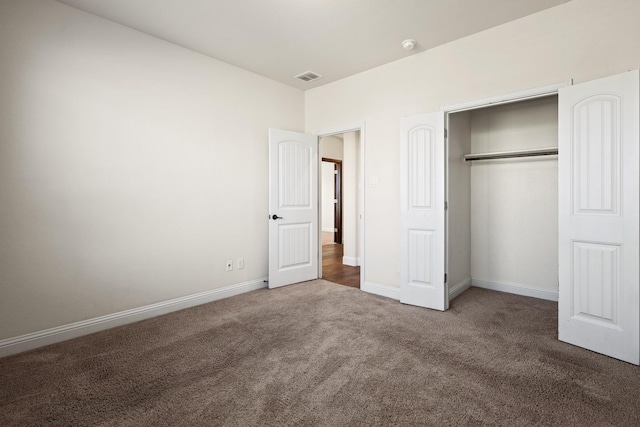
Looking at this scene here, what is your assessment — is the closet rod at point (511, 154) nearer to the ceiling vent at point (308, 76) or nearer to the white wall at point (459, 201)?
the white wall at point (459, 201)

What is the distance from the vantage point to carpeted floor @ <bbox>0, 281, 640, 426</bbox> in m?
1.63

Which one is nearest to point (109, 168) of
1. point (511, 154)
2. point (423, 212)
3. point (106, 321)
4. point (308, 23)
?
point (106, 321)

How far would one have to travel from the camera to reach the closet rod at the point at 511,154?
10.8 feet

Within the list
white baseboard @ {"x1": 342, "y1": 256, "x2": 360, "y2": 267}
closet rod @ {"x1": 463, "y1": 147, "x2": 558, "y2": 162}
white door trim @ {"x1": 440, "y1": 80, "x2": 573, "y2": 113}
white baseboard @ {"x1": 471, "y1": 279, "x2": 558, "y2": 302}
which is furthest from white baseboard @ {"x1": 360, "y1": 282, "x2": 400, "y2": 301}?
white door trim @ {"x1": 440, "y1": 80, "x2": 573, "y2": 113}

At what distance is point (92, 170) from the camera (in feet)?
8.91

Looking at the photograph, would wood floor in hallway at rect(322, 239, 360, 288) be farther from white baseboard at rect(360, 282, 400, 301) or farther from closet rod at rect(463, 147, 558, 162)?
closet rod at rect(463, 147, 558, 162)

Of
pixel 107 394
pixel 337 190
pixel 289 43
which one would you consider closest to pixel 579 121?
pixel 289 43

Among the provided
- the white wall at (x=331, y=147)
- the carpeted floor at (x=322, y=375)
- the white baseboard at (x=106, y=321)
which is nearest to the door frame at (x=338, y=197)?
the white wall at (x=331, y=147)

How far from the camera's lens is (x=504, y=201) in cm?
390

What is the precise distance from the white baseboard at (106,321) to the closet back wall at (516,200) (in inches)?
132

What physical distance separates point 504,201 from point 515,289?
3.71ft

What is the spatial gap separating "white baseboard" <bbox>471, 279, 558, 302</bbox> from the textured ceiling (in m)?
3.00

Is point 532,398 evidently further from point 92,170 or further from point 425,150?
point 92,170

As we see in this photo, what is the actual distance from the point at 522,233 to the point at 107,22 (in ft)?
16.6
